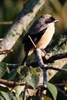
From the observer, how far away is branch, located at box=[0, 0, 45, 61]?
3594 millimetres

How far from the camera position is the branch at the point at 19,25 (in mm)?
3594

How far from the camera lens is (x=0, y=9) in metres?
7.24

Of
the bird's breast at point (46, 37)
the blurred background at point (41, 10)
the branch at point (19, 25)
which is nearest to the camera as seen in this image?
the branch at point (19, 25)

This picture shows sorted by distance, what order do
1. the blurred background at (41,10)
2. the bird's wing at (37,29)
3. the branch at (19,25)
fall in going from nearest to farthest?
the branch at (19,25)
the bird's wing at (37,29)
the blurred background at (41,10)

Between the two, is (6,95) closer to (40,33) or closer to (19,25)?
(19,25)

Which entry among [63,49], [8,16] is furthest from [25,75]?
[8,16]

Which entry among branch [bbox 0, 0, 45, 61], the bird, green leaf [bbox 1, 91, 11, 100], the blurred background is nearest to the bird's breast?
the bird

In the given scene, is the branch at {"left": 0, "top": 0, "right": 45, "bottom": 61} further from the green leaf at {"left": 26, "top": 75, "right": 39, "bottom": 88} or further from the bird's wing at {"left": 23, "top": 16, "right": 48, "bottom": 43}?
the green leaf at {"left": 26, "top": 75, "right": 39, "bottom": 88}

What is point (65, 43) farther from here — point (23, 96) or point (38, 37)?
point (23, 96)

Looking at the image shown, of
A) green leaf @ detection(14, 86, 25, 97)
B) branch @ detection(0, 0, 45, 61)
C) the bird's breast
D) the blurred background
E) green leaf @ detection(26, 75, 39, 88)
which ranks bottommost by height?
the blurred background

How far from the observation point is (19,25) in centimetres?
390

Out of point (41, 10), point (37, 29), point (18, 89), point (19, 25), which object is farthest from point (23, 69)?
point (41, 10)

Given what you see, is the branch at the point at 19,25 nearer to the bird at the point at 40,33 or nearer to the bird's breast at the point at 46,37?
the bird at the point at 40,33

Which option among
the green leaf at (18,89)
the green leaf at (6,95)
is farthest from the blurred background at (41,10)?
the green leaf at (6,95)
